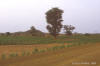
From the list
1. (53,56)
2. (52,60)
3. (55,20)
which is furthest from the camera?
(55,20)

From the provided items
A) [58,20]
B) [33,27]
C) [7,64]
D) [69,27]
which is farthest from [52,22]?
[7,64]

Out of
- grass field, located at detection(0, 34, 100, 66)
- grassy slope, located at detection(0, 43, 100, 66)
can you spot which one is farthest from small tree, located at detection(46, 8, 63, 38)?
grassy slope, located at detection(0, 43, 100, 66)

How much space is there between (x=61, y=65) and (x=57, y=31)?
36.1m

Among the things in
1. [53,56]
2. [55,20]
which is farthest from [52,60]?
[55,20]

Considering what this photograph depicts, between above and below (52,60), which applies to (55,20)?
above

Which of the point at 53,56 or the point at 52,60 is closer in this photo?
the point at 52,60

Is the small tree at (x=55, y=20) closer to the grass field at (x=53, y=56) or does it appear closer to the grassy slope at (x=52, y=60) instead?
the grass field at (x=53, y=56)

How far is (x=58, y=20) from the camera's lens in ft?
146

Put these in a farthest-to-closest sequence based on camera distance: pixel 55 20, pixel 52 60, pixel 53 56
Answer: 1. pixel 55 20
2. pixel 53 56
3. pixel 52 60

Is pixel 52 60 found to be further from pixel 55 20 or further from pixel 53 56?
pixel 55 20

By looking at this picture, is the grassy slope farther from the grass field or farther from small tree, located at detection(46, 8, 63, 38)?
small tree, located at detection(46, 8, 63, 38)

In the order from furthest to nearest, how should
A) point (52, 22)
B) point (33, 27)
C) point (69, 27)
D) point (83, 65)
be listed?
point (33, 27) < point (69, 27) < point (52, 22) < point (83, 65)

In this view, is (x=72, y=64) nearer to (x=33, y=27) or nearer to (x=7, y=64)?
(x=7, y=64)

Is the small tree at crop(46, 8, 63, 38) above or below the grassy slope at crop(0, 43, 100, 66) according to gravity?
above
